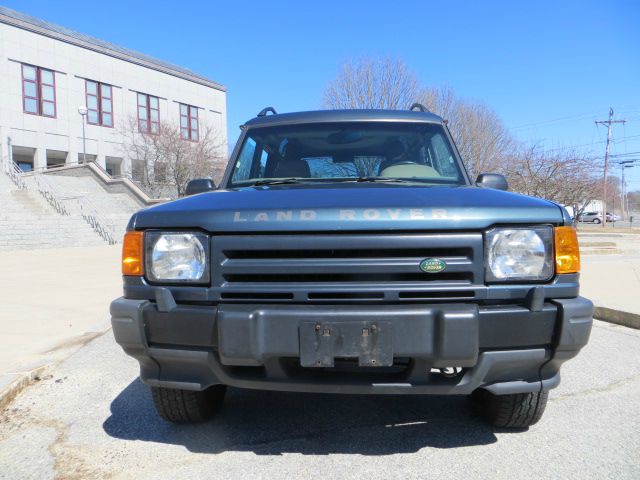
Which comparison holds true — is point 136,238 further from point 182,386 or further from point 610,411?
point 610,411

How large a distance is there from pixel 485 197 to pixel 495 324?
639 mm

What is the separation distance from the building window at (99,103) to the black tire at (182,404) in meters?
38.9

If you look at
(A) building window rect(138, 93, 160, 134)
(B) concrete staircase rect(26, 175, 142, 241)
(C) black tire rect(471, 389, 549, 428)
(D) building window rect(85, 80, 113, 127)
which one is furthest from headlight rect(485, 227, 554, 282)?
(D) building window rect(85, 80, 113, 127)

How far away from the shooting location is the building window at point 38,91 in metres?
33.6

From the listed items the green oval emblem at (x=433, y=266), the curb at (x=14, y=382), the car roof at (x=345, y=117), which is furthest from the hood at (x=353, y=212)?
the curb at (x=14, y=382)

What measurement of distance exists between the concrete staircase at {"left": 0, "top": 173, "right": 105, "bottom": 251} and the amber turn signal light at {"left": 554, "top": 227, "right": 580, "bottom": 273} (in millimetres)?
17580

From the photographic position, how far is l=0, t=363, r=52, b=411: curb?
3438 millimetres

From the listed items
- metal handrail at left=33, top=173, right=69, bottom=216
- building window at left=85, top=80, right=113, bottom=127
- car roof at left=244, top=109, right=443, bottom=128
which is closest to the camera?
car roof at left=244, top=109, right=443, bottom=128

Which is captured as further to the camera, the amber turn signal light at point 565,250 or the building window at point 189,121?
the building window at point 189,121

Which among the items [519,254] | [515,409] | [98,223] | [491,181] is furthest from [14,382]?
[98,223]

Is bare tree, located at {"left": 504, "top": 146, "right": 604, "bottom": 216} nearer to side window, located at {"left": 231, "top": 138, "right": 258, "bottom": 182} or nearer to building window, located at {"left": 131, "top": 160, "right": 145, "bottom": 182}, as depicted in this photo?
side window, located at {"left": 231, "top": 138, "right": 258, "bottom": 182}

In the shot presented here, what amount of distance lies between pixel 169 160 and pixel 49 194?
39.3 feet

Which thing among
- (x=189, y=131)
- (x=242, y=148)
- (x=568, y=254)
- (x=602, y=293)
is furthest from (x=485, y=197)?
(x=189, y=131)

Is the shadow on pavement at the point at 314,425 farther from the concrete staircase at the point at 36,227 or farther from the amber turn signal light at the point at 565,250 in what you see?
the concrete staircase at the point at 36,227
